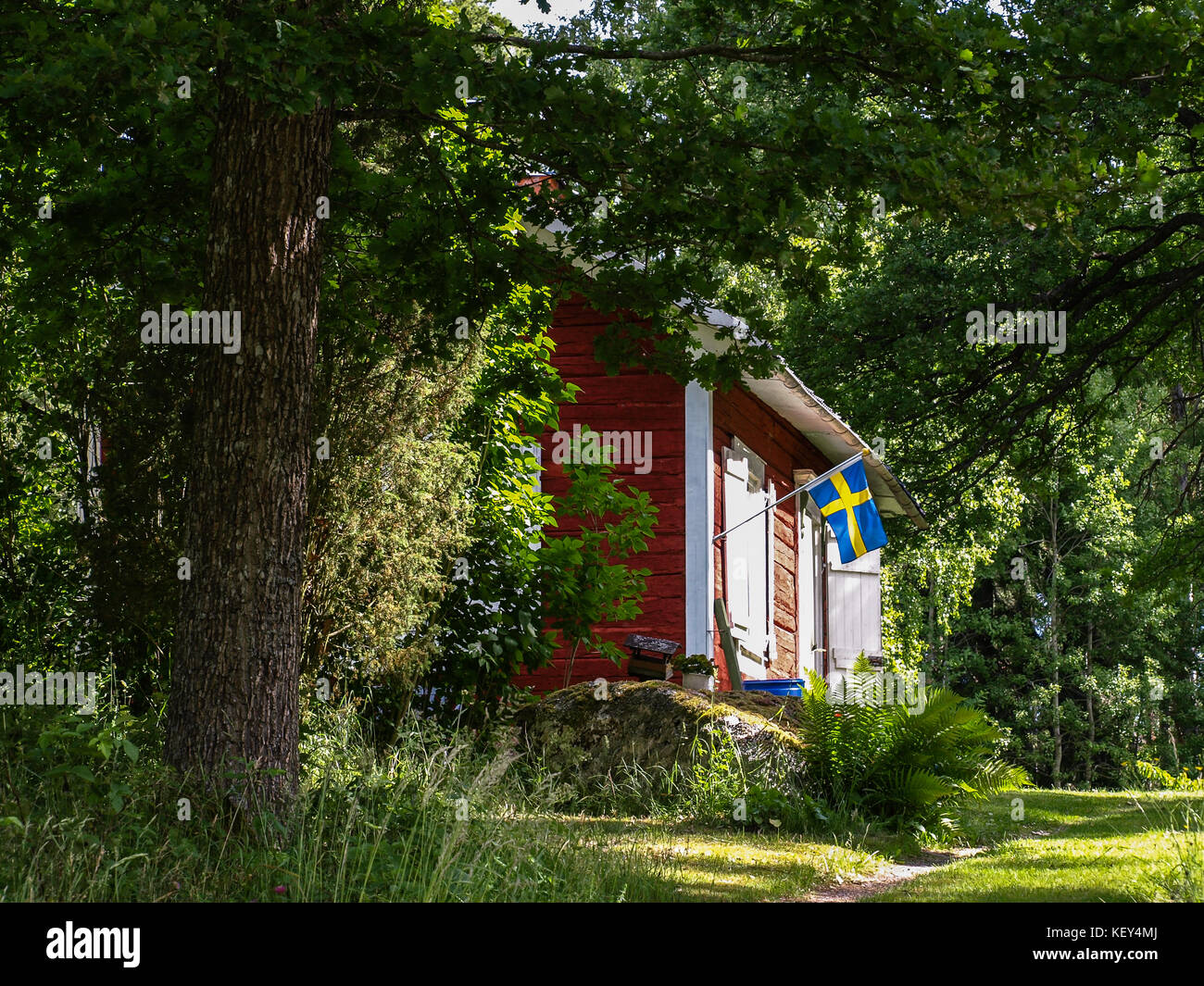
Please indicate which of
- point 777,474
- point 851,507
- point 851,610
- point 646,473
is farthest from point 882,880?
point 851,610

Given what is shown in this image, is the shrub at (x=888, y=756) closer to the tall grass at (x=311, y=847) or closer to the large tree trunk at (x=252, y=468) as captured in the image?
the tall grass at (x=311, y=847)

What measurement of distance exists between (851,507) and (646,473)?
7.75 ft

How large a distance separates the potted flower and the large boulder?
1.13 meters

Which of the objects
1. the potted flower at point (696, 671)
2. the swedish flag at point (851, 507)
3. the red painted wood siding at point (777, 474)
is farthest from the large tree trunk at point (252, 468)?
the swedish flag at point (851, 507)

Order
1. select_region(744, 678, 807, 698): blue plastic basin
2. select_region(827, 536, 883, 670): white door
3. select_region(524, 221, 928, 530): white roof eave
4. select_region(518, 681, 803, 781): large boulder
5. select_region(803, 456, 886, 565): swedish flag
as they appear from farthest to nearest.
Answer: select_region(827, 536, 883, 670): white door, select_region(803, 456, 886, 565): swedish flag, select_region(744, 678, 807, 698): blue plastic basin, select_region(524, 221, 928, 530): white roof eave, select_region(518, 681, 803, 781): large boulder

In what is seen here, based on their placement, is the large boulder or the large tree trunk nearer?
the large tree trunk

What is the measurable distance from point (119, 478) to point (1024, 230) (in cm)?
1078

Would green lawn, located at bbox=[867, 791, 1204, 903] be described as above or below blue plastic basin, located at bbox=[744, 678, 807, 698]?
below

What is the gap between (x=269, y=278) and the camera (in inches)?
245

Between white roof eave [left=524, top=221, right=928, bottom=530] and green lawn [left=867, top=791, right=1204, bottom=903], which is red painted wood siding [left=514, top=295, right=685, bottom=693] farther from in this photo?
green lawn [left=867, top=791, right=1204, bottom=903]

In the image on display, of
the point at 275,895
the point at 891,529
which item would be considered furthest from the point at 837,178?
the point at 891,529

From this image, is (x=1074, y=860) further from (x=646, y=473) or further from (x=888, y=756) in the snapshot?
(x=646, y=473)

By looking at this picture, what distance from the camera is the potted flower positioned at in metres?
11.8

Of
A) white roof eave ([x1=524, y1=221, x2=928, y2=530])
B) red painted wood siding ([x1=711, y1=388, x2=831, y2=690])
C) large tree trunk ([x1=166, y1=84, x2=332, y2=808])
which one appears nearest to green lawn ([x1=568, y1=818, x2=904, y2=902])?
large tree trunk ([x1=166, y1=84, x2=332, y2=808])
